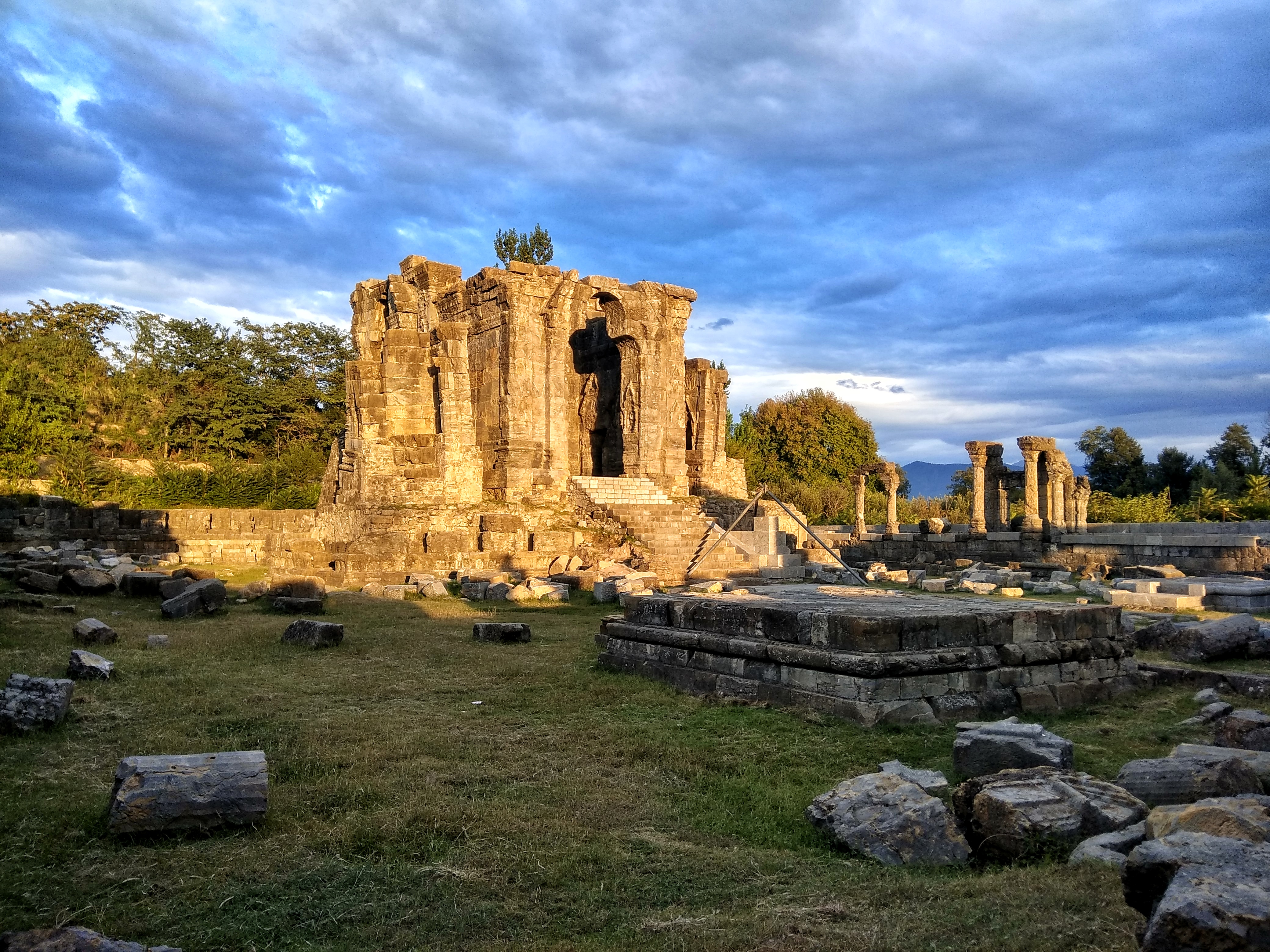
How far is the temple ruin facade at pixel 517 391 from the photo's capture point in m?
19.9

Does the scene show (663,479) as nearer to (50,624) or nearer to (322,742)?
(50,624)

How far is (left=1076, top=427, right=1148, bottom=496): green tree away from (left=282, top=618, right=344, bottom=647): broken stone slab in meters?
40.7

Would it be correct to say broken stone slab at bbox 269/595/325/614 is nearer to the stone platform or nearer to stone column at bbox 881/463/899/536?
the stone platform

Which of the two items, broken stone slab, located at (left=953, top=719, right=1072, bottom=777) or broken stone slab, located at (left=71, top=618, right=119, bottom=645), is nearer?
broken stone slab, located at (left=953, top=719, right=1072, bottom=777)

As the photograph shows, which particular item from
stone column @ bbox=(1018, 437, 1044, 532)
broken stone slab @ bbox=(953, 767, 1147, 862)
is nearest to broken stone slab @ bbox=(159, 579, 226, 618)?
broken stone slab @ bbox=(953, 767, 1147, 862)

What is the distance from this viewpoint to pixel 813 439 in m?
56.4

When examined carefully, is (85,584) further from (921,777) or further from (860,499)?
(860,499)

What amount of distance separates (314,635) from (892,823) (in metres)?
6.99

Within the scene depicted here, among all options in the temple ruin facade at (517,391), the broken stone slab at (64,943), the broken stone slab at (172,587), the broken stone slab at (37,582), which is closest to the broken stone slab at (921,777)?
the broken stone slab at (64,943)

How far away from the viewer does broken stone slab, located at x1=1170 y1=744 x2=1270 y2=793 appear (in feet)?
13.7

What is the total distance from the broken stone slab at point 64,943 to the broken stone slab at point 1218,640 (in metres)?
8.33

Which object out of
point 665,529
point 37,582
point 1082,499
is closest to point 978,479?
point 1082,499

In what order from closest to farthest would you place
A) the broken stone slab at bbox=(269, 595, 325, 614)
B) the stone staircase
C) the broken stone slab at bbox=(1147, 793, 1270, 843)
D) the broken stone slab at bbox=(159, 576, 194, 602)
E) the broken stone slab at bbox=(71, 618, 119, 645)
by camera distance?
the broken stone slab at bbox=(1147, 793, 1270, 843), the broken stone slab at bbox=(71, 618, 119, 645), the broken stone slab at bbox=(269, 595, 325, 614), the broken stone slab at bbox=(159, 576, 194, 602), the stone staircase

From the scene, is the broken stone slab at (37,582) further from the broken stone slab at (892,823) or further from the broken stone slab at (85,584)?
the broken stone slab at (892,823)
